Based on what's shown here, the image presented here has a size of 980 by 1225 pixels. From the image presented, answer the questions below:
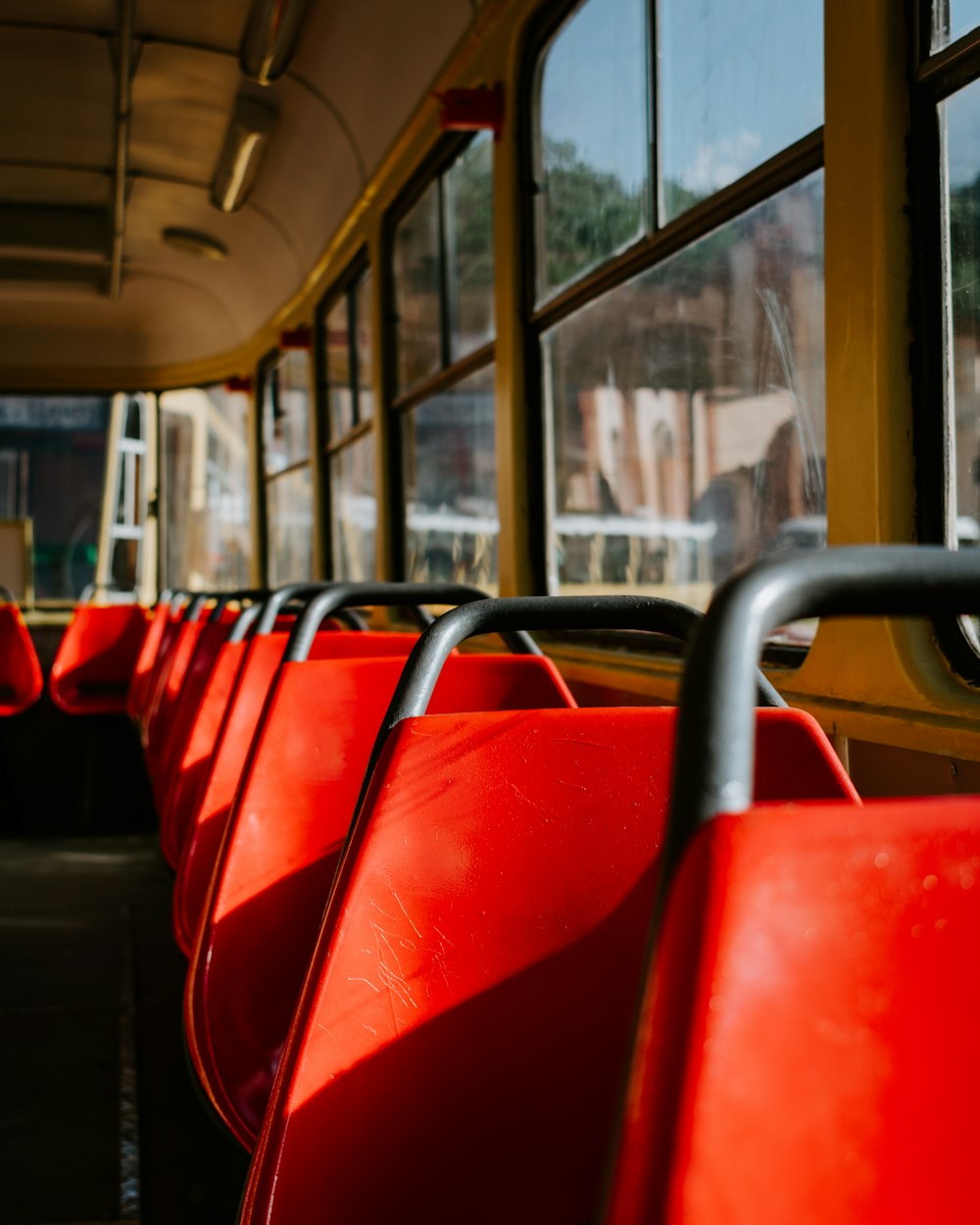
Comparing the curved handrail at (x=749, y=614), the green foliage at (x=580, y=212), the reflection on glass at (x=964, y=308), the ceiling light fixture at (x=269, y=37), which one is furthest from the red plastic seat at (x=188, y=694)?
the ceiling light fixture at (x=269, y=37)

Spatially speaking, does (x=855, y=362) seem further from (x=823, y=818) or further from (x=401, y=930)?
(x=823, y=818)

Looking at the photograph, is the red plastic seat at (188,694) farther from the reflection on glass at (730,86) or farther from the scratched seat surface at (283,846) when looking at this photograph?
the reflection on glass at (730,86)

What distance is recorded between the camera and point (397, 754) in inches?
36.3

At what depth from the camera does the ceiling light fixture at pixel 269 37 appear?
4012 millimetres

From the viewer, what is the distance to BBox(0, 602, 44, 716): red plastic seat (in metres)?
5.70

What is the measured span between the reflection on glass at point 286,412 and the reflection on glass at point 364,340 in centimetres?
91

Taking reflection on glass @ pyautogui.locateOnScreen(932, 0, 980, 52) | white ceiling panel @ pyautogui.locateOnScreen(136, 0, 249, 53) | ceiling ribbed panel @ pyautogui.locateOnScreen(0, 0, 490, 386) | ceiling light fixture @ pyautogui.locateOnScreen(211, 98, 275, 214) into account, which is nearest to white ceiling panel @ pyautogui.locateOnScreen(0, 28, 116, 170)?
ceiling ribbed panel @ pyautogui.locateOnScreen(0, 0, 490, 386)

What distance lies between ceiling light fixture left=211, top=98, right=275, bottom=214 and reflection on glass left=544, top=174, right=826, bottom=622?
261 centimetres

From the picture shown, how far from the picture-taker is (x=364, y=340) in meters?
5.39

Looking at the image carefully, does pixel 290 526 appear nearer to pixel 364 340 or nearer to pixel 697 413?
pixel 364 340

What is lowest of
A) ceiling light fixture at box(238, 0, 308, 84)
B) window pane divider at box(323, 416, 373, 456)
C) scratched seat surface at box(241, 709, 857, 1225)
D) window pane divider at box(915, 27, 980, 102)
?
scratched seat surface at box(241, 709, 857, 1225)

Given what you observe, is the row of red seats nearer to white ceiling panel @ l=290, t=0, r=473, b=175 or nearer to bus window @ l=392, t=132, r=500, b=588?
bus window @ l=392, t=132, r=500, b=588

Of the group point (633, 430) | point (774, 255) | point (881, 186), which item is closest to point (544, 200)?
point (633, 430)

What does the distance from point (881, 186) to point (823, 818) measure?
1.30 metres
